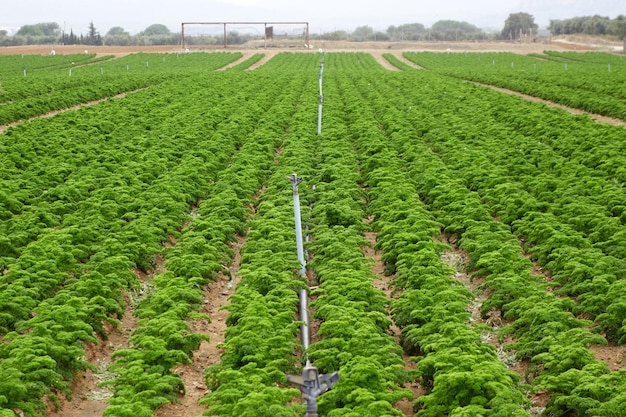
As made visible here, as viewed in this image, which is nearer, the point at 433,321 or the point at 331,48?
the point at 433,321

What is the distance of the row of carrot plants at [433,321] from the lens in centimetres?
963

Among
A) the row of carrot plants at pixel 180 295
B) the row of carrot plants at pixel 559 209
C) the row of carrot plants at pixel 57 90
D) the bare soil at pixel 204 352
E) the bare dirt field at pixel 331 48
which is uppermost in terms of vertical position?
the row of carrot plants at pixel 559 209

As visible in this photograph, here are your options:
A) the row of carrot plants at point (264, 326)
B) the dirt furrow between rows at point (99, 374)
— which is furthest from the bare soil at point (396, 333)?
the dirt furrow between rows at point (99, 374)

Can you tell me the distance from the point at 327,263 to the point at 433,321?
3281mm

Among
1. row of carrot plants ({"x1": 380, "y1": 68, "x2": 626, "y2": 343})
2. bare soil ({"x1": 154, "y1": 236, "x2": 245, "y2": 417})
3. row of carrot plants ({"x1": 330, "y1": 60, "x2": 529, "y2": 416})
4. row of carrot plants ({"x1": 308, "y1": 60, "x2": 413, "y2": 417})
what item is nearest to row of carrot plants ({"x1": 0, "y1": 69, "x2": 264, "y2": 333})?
bare soil ({"x1": 154, "y1": 236, "x2": 245, "y2": 417})

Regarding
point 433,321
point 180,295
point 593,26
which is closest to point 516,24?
point 593,26

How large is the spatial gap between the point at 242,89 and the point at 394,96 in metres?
→ 8.39

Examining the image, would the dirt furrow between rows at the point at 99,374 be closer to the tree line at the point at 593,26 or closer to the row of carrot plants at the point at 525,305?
the row of carrot plants at the point at 525,305

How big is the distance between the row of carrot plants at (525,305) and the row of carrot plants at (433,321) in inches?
19.3

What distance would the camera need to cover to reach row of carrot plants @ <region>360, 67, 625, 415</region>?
9.95 meters

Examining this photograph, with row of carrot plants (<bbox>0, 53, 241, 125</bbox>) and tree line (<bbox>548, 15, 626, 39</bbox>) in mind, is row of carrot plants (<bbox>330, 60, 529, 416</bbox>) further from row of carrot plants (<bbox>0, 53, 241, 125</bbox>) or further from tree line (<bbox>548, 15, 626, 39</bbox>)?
tree line (<bbox>548, 15, 626, 39</bbox>)

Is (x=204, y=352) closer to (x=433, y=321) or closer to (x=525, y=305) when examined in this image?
(x=433, y=321)

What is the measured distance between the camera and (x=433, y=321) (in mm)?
11641

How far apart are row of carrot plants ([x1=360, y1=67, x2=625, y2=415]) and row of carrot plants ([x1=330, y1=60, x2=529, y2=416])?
0.49 metres
